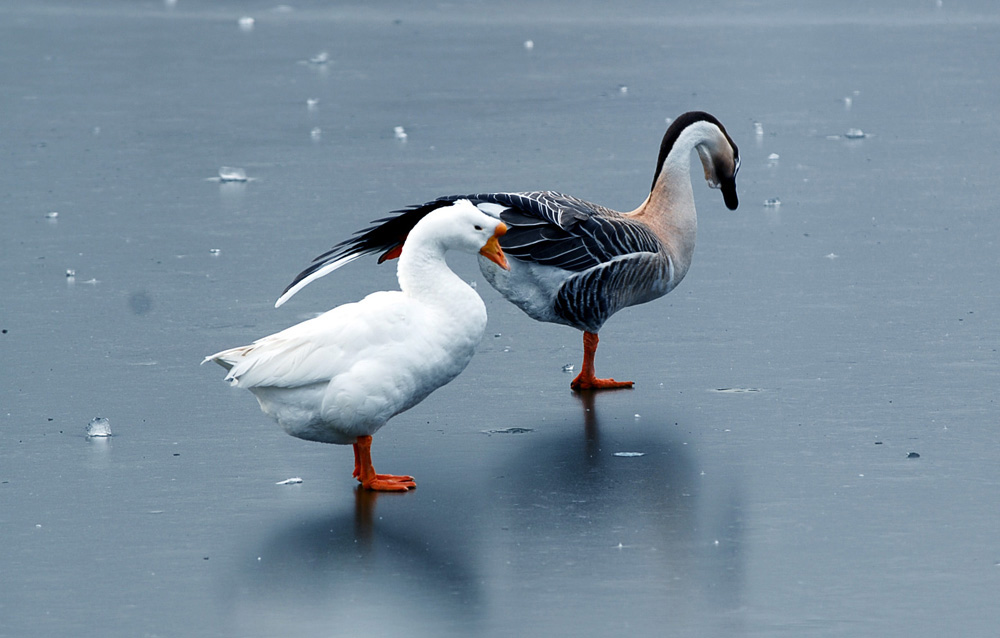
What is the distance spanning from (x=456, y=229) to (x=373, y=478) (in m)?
1.03

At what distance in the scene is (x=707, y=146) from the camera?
8.05 metres

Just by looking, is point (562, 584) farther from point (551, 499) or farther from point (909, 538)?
point (909, 538)

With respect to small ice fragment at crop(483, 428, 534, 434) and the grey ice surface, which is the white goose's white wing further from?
small ice fragment at crop(483, 428, 534, 434)

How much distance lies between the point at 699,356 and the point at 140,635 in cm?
381

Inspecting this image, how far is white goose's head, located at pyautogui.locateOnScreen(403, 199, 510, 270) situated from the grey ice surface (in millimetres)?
885

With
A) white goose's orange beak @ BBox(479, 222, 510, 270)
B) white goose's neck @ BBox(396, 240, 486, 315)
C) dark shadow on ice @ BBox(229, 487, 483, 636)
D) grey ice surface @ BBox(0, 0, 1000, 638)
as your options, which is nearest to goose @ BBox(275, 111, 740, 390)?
grey ice surface @ BBox(0, 0, 1000, 638)

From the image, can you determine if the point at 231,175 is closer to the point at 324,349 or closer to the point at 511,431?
the point at 511,431

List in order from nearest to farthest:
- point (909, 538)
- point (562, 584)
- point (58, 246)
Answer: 1. point (562, 584)
2. point (909, 538)
3. point (58, 246)

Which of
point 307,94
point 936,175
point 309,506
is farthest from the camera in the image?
point 307,94

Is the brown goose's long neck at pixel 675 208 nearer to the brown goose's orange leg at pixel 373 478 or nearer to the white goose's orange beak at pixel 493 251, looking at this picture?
the white goose's orange beak at pixel 493 251

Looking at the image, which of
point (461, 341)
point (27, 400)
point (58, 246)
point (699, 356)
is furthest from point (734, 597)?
point (58, 246)

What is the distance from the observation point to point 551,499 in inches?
220

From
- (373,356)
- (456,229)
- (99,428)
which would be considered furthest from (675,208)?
(99,428)

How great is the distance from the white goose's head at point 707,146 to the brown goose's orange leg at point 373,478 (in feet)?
8.87
